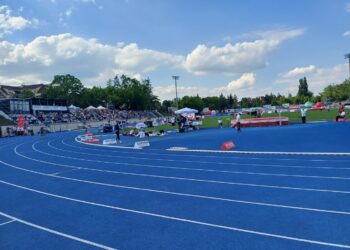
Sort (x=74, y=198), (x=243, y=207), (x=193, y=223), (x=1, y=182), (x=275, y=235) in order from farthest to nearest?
(x=1, y=182)
(x=74, y=198)
(x=243, y=207)
(x=193, y=223)
(x=275, y=235)

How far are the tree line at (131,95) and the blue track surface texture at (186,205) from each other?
83569 millimetres

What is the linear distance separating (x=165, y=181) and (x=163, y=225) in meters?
4.04

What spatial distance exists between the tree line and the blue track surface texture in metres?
83.6

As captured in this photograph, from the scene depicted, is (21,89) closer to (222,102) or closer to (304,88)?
(222,102)

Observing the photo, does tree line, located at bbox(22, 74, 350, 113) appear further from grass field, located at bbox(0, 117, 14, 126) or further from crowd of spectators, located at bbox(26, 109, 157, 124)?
grass field, located at bbox(0, 117, 14, 126)

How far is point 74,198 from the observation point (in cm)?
901

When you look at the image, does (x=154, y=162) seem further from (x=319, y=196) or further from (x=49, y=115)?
(x=49, y=115)

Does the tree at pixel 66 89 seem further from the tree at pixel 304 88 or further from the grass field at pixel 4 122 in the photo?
the tree at pixel 304 88

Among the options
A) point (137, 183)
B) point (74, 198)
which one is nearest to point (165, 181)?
point (137, 183)

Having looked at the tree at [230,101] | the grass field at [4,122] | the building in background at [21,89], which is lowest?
the grass field at [4,122]

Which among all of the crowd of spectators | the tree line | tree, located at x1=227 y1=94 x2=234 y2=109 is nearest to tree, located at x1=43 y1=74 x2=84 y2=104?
the tree line

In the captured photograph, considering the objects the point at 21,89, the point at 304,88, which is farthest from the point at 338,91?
the point at 21,89

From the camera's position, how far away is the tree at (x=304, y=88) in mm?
151000

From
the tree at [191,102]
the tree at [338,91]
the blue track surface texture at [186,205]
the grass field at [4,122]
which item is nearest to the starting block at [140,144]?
the blue track surface texture at [186,205]
